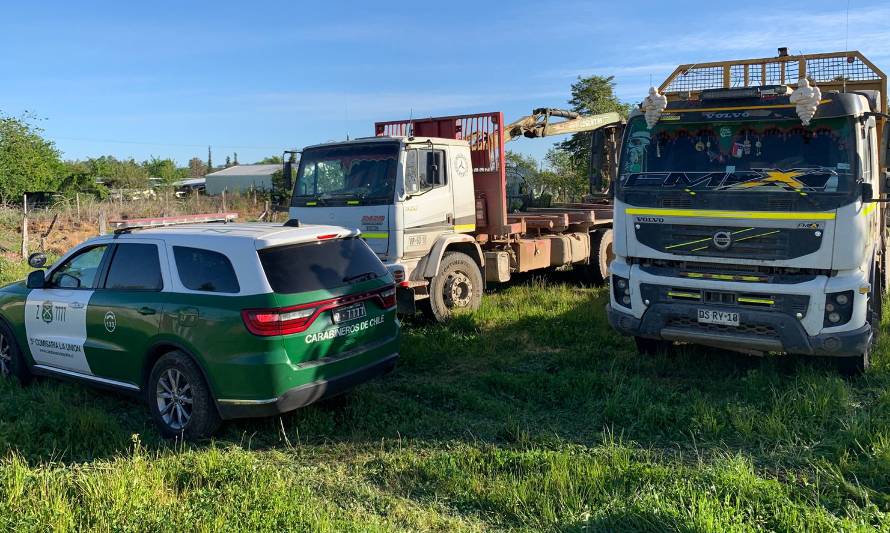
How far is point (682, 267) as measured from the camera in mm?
6461

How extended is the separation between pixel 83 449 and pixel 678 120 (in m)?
5.95

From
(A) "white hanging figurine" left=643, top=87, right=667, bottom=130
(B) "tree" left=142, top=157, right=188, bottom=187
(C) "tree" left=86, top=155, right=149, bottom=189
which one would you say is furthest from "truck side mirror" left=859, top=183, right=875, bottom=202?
(B) "tree" left=142, top=157, right=188, bottom=187

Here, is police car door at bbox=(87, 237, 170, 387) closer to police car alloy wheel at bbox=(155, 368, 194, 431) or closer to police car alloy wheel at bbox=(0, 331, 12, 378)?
police car alloy wheel at bbox=(155, 368, 194, 431)

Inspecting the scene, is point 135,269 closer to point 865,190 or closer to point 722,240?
point 722,240

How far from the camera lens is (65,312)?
611cm

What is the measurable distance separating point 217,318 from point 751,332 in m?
4.53

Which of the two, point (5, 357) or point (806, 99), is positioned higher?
point (806, 99)

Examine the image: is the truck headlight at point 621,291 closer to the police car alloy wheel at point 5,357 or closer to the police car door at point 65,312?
the police car door at point 65,312

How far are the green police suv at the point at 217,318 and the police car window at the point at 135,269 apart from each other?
11mm

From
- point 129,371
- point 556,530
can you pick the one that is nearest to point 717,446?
point 556,530

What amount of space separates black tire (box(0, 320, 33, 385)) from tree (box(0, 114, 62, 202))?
22.5 metres

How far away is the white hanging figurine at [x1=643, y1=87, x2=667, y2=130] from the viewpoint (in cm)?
668

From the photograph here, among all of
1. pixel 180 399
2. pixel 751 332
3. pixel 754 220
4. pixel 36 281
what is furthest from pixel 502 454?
pixel 36 281

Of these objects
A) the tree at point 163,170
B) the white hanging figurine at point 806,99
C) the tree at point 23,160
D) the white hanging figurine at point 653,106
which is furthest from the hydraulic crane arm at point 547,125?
the tree at point 163,170
